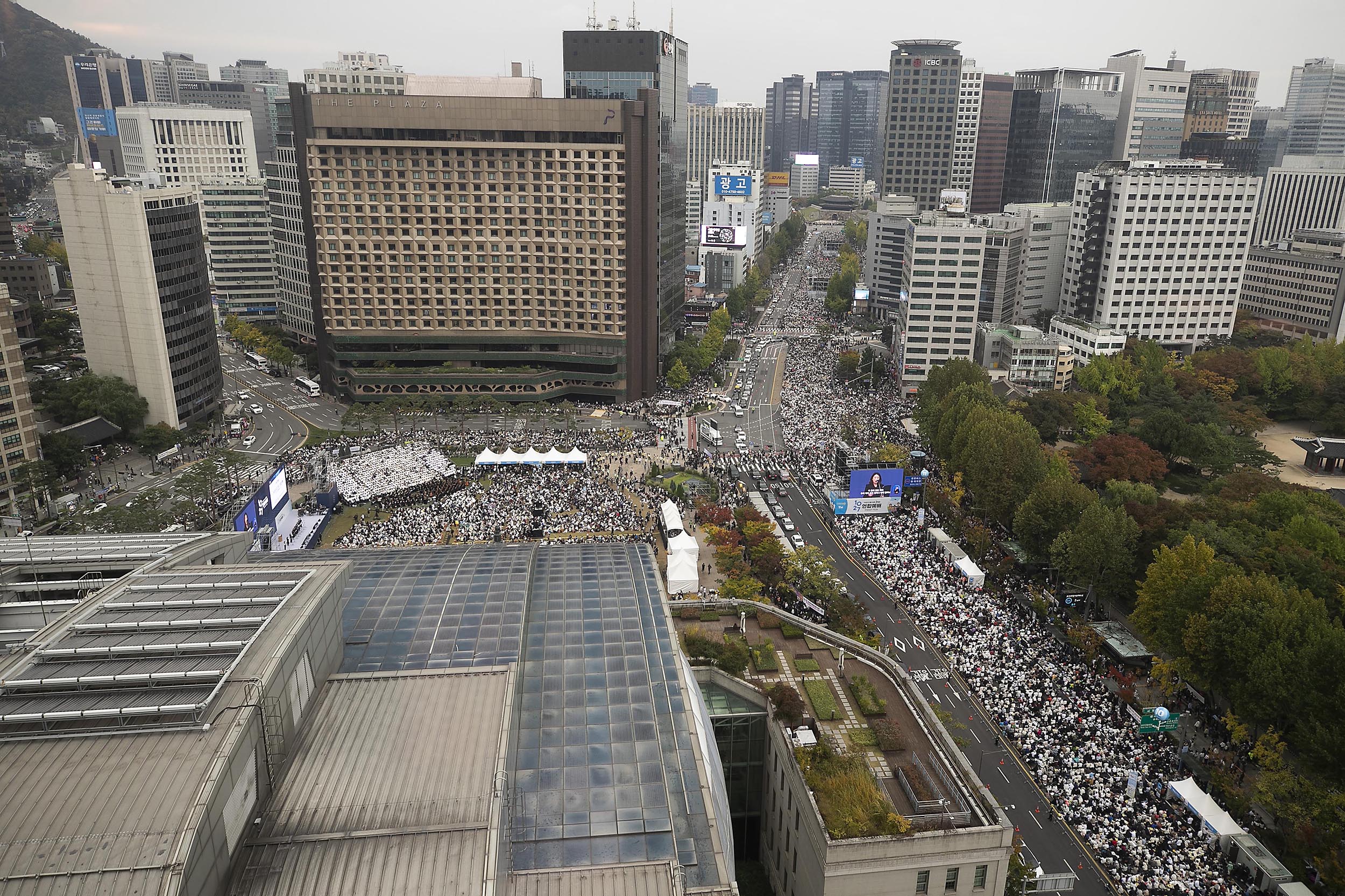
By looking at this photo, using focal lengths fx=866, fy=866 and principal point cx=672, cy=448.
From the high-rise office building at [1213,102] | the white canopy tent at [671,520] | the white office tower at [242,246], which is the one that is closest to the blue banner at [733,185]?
the white office tower at [242,246]

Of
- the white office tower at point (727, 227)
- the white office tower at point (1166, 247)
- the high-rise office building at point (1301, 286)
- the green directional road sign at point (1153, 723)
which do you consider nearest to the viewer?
the green directional road sign at point (1153, 723)

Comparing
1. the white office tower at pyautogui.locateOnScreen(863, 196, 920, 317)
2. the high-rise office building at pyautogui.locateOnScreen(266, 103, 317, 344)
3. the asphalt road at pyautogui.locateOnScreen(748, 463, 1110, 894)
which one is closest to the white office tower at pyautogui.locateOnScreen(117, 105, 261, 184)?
the high-rise office building at pyautogui.locateOnScreen(266, 103, 317, 344)

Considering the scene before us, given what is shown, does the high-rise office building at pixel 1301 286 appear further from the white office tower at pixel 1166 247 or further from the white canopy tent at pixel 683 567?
the white canopy tent at pixel 683 567

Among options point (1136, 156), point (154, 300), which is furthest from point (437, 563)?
point (1136, 156)

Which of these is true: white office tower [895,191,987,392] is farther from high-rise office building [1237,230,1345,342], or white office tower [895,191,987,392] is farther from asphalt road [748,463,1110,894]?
high-rise office building [1237,230,1345,342]

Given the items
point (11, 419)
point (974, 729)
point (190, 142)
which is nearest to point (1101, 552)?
point (974, 729)

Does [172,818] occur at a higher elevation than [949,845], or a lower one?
higher

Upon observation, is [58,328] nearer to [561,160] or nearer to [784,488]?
[561,160]
